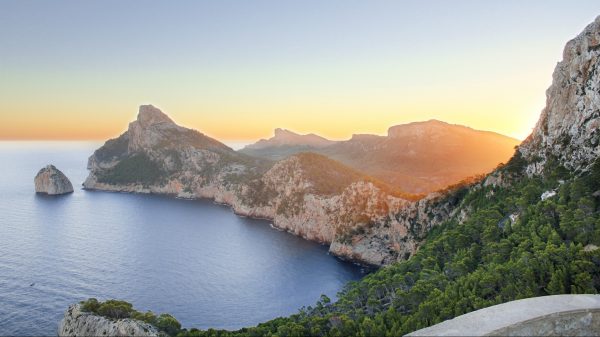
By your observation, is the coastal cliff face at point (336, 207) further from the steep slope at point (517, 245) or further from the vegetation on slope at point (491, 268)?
the vegetation on slope at point (491, 268)

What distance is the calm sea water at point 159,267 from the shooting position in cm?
6912

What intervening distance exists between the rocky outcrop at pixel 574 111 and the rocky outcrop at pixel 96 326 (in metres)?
57.2

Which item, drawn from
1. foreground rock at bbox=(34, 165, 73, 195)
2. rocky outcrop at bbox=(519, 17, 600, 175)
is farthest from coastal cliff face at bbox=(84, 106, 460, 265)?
foreground rock at bbox=(34, 165, 73, 195)

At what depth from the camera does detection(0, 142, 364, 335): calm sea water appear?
227 ft

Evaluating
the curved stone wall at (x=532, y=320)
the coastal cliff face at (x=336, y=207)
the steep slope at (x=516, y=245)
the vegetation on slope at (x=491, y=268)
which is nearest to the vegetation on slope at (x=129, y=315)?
the vegetation on slope at (x=491, y=268)

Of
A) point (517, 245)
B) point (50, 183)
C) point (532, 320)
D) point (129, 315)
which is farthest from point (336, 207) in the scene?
point (50, 183)

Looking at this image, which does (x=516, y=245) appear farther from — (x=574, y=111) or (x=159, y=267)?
(x=159, y=267)

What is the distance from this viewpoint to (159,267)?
90.9 meters

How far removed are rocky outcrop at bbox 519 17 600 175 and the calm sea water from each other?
45.3m

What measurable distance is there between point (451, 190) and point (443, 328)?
8382cm

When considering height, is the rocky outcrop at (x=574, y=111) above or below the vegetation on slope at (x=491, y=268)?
above

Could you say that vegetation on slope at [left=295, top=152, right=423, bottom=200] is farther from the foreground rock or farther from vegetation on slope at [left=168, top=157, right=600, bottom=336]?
the foreground rock

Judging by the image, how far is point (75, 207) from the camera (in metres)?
158

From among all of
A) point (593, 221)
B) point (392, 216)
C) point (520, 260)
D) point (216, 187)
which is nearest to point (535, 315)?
point (520, 260)
